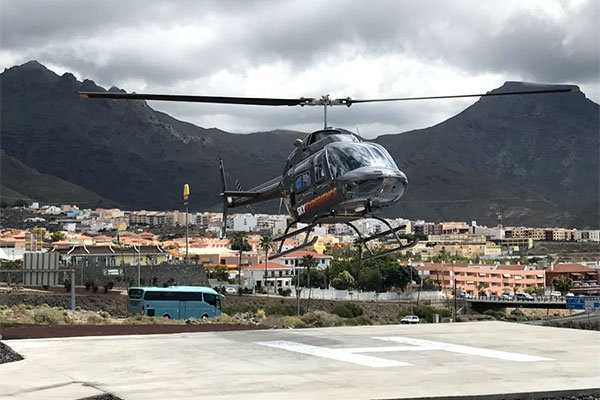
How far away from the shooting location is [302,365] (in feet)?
40.8

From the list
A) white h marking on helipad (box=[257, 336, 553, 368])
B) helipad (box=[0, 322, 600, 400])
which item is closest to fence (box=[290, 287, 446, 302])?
helipad (box=[0, 322, 600, 400])

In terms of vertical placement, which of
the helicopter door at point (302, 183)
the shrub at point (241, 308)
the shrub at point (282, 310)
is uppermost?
the helicopter door at point (302, 183)

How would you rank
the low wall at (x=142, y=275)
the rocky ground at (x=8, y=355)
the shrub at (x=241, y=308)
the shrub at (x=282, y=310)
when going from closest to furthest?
the rocky ground at (x=8, y=355) → the shrub at (x=241, y=308) → the shrub at (x=282, y=310) → the low wall at (x=142, y=275)

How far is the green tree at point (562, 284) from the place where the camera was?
118 m

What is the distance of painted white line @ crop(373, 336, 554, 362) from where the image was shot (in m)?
13.6

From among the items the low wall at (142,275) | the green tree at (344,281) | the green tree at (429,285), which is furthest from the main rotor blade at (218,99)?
the green tree at (429,285)

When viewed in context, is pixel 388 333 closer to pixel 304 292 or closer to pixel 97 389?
pixel 97 389

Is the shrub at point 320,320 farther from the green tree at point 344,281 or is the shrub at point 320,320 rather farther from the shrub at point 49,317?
the green tree at point 344,281

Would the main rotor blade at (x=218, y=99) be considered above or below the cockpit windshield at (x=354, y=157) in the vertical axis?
above

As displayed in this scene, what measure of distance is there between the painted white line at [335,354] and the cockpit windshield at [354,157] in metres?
3.33

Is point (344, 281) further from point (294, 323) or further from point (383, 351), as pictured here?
point (383, 351)

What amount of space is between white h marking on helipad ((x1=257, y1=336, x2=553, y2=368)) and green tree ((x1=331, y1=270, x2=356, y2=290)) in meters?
82.1

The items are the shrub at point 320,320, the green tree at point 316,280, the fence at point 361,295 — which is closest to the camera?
the shrub at point 320,320

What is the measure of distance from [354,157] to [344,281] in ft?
278
